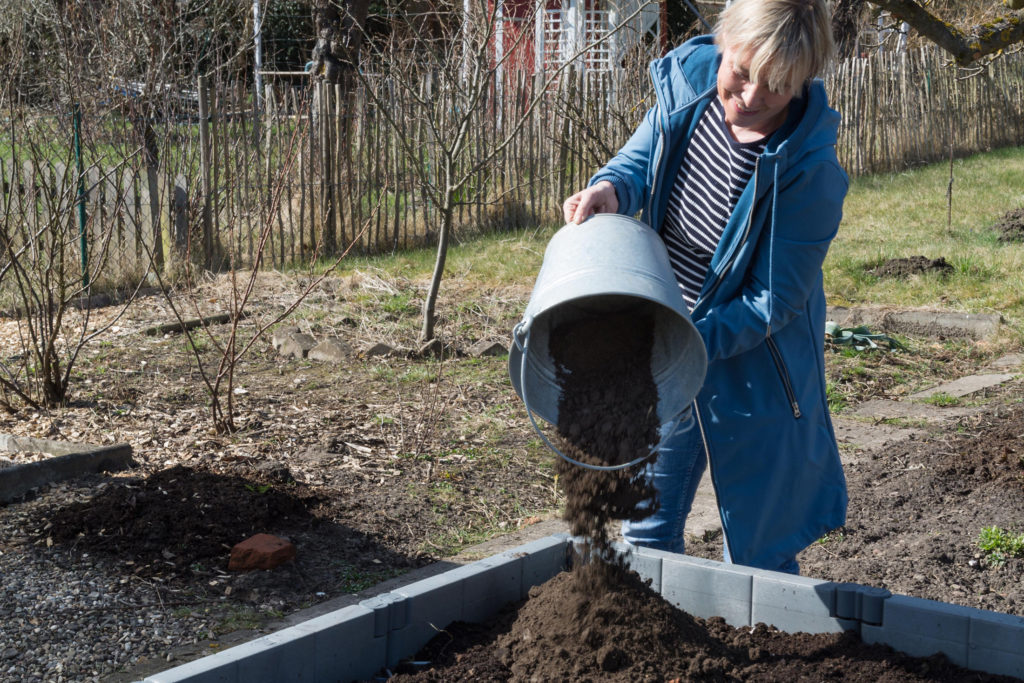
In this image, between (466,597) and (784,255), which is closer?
(784,255)

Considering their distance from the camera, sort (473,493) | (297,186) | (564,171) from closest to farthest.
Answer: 1. (473,493)
2. (297,186)
3. (564,171)

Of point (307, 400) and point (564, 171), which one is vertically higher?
point (564, 171)

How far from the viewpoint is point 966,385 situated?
6.05 m

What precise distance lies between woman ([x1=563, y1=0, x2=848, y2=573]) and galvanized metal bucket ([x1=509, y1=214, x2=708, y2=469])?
96 millimetres

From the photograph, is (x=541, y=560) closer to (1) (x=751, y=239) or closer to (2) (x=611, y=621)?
(2) (x=611, y=621)

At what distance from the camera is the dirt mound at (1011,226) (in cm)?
961

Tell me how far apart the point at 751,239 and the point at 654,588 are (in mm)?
988

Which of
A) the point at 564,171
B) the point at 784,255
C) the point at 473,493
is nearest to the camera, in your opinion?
the point at 784,255

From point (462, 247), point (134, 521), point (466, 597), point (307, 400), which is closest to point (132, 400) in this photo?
point (307, 400)

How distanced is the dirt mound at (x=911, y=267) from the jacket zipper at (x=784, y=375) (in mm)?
6543

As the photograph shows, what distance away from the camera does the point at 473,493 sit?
435 cm

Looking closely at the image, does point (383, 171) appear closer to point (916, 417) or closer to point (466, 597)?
point (916, 417)

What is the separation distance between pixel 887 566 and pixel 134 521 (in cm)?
269

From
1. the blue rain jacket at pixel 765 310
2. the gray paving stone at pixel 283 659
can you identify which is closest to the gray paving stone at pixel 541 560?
the blue rain jacket at pixel 765 310
